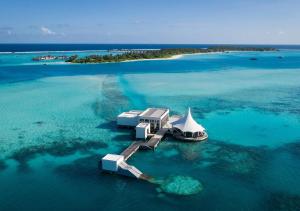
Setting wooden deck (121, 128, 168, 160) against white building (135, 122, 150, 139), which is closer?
wooden deck (121, 128, 168, 160)

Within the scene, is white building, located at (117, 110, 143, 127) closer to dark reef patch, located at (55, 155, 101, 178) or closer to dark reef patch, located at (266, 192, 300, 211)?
dark reef patch, located at (55, 155, 101, 178)

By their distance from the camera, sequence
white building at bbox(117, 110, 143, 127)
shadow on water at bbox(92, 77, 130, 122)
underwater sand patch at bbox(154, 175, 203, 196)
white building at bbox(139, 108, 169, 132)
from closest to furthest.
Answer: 1. underwater sand patch at bbox(154, 175, 203, 196)
2. white building at bbox(139, 108, 169, 132)
3. white building at bbox(117, 110, 143, 127)
4. shadow on water at bbox(92, 77, 130, 122)

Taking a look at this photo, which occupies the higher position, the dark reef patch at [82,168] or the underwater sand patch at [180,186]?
the underwater sand patch at [180,186]

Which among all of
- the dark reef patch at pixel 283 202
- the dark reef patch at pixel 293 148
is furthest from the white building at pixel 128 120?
the dark reef patch at pixel 283 202

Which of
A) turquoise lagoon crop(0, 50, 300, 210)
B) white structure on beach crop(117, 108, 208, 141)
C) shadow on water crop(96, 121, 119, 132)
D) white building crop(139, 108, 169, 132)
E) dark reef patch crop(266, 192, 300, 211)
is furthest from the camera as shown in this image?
shadow on water crop(96, 121, 119, 132)

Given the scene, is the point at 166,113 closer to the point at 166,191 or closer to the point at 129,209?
the point at 166,191

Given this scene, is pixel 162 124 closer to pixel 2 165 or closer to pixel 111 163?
pixel 111 163

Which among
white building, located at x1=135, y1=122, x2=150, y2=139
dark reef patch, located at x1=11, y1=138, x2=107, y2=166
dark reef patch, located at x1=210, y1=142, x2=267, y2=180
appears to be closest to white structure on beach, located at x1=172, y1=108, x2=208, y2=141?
dark reef patch, located at x1=210, y1=142, x2=267, y2=180

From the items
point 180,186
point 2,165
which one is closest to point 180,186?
point 180,186

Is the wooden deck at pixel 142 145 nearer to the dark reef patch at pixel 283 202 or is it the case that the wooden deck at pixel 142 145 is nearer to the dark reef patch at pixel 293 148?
the dark reef patch at pixel 283 202
